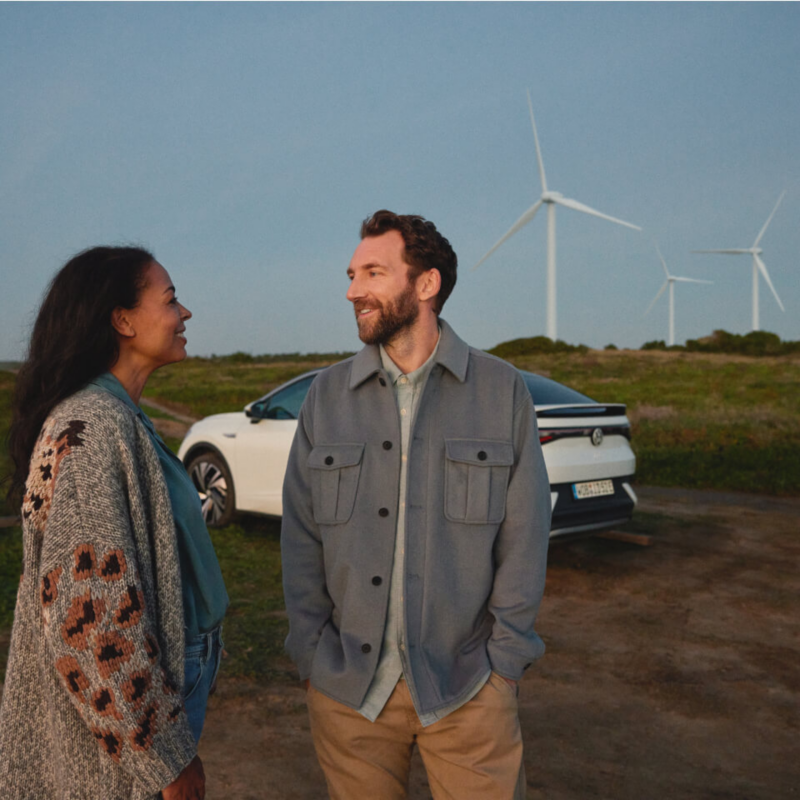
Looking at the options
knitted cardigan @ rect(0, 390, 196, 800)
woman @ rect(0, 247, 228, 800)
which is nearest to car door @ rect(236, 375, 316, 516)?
woman @ rect(0, 247, 228, 800)

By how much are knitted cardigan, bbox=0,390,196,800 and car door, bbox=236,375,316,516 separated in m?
5.53

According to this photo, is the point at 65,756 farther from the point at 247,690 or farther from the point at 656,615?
the point at 656,615

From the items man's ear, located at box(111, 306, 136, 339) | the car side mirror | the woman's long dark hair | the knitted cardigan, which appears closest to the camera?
the knitted cardigan

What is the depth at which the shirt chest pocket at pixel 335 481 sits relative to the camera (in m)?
2.17

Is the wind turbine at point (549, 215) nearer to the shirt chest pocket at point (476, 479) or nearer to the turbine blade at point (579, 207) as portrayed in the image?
the turbine blade at point (579, 207)

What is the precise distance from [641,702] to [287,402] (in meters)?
4.26

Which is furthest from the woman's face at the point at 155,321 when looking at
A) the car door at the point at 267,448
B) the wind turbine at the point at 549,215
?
the wind turbine at the point at 549,215

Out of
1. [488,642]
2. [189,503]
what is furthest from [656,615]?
[189,503]

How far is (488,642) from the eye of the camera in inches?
82.4

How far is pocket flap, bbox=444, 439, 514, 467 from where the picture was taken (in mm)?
2143

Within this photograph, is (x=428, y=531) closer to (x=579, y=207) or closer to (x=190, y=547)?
(x=190, y=547)

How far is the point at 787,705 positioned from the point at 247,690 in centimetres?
270

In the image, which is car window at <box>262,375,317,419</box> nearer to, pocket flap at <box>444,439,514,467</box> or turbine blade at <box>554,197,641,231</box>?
pocket flap at <box>444,439,514,467</box>

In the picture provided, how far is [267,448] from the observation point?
7367mm
